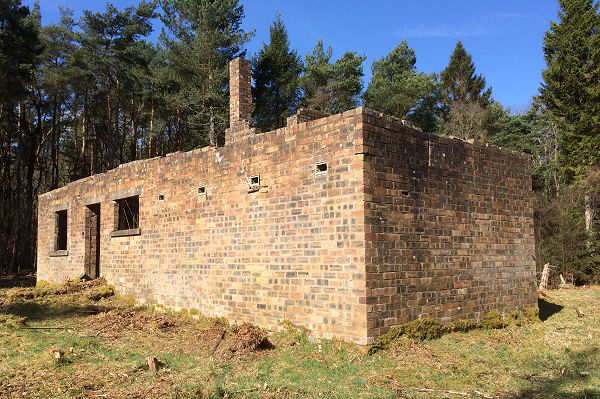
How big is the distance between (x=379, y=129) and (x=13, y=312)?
36.6 ft

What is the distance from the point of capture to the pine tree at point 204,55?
960 inches

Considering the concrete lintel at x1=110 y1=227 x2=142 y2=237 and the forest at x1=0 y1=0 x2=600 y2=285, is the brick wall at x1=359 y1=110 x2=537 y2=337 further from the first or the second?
the forest at x1=0 y1=0 x2=600 y2=285

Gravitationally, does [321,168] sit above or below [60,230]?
above

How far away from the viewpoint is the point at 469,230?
944cm

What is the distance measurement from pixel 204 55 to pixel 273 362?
2060 cm

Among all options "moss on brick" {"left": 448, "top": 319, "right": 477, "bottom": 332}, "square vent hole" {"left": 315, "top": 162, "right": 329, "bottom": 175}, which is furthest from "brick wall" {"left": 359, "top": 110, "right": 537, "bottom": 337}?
"square vent hole" {"left": 315, "top": 162, "right": 329, "bottom": 175}

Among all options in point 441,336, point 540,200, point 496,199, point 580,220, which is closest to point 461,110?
point 540,200

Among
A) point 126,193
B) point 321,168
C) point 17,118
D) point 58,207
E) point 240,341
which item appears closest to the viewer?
point 240,341

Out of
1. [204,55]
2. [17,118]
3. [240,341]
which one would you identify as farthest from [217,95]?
[240,341]

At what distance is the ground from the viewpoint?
6.05 meters

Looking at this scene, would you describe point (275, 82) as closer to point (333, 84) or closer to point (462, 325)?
point (333, 84)

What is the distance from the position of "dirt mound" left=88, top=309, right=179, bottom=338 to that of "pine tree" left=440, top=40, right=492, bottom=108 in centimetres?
3084

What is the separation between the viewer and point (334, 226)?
7.78 metres

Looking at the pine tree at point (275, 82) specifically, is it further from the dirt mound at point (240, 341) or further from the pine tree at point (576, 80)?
the dirt mound at point (240, 341)
